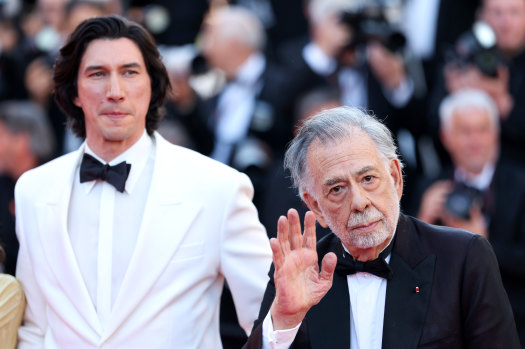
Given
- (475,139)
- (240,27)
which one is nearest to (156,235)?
(475,139)

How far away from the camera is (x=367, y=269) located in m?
3.04

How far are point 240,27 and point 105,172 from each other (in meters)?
3.05

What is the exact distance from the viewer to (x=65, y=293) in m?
3.56

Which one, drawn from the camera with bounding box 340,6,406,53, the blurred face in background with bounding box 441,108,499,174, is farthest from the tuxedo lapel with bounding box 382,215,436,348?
the camera with bounding box 340,6,406,53

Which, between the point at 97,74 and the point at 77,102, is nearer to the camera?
the point at 97,74

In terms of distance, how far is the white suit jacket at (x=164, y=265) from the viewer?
3463mm

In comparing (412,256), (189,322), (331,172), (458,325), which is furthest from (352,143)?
(189,322)

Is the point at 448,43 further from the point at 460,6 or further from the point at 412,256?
the point at 412,256

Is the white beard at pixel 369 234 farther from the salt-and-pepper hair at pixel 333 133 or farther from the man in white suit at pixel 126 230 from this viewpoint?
the man in white suit at pixel 126 230

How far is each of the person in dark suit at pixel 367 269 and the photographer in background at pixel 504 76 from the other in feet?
8.80

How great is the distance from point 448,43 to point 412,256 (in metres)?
3.87

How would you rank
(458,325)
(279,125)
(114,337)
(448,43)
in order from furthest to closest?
1. (448,43)
2. (279,125)
3. (114,337)
4. (458,325)

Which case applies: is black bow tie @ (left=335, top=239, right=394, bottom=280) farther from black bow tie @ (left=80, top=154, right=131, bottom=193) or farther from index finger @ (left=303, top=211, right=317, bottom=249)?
black bow tie @ (left=80, top=154, right=131, bottom=193)

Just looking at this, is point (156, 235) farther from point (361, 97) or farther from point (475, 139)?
point (361, 97)
